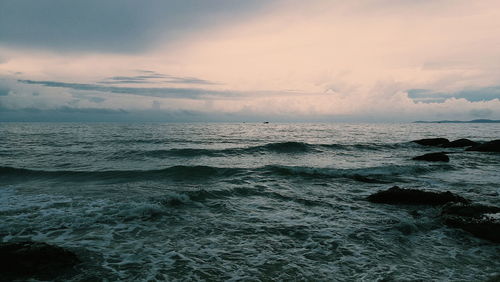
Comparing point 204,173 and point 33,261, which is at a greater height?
point 33,261

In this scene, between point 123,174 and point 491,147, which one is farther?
point 491,147

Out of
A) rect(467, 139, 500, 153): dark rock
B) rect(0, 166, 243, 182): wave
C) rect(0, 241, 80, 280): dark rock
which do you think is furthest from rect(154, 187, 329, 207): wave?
rect(467, 139, 500, 153): dark rock

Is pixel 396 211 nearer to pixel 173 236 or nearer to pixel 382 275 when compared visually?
pixel 382 275

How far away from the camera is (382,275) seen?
224 inches

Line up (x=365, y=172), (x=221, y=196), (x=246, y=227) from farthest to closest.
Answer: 1. (x=365, y=172)
2. (x=221, y=196)
3. (x=246, y=227)

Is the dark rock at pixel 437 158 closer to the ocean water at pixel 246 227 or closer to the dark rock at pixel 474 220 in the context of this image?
the ocean water at pixel 246 227

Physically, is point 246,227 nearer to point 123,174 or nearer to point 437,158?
point 123,174

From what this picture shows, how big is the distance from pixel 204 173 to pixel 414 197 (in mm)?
11776

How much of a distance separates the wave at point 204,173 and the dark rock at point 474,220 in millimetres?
6446

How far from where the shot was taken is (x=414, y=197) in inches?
440

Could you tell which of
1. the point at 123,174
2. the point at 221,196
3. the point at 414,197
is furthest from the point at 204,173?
the point at 414,197

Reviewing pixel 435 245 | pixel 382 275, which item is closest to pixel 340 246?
pixel 382 275

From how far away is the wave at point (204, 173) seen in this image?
55.1 feet

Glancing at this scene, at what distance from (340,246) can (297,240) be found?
1054mm
